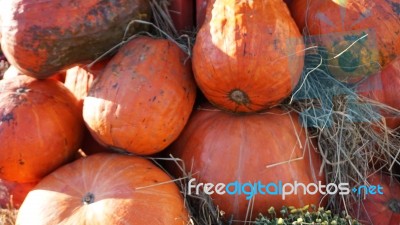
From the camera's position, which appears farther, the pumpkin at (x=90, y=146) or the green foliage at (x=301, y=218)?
the pumpkin at (x=90, y=146)

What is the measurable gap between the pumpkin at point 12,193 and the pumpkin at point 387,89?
5.88ft

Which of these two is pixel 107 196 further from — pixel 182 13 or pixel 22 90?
pixel 182 13

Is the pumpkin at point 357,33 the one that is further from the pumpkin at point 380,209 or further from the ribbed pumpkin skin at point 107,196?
the ribbed pumpkin skin at point 107,196

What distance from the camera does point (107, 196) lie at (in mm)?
2000

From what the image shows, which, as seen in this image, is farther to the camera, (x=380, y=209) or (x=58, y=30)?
(x=380, y=209)

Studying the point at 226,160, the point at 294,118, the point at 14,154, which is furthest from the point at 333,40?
the point at 14,154

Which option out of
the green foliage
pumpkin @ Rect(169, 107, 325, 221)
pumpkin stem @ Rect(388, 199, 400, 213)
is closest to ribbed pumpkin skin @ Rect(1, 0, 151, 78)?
pumpkin @ Rect(169, 107, 325, 221)

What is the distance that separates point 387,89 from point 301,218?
92 cm

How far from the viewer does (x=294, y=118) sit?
7.76ft

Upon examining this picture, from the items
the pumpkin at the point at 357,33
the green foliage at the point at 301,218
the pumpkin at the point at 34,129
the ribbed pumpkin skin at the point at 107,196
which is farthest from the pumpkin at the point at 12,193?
the pumpkin at the point at 357,33

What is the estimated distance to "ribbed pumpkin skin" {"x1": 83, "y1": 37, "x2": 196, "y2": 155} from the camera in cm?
208

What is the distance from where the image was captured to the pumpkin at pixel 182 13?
8.32 ft

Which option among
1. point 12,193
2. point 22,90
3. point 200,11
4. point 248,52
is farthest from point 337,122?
point 12,193

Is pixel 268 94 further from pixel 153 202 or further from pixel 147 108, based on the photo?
pixel 153 202
